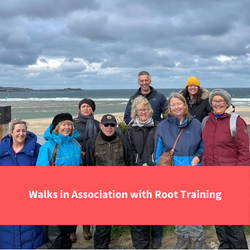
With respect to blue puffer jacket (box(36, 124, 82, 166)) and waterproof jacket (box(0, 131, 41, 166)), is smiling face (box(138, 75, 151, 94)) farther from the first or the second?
waterproof jacket (box(0, 131, 41, 166))

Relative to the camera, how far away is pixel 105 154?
132 inches

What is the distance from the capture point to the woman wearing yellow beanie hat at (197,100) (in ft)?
13.9

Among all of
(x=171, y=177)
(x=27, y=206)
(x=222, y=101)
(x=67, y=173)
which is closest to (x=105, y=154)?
(x=67, y=173)

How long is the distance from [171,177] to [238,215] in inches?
37.9

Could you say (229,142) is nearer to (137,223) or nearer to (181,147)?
(181,147)

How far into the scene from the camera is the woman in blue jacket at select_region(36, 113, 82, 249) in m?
3.16

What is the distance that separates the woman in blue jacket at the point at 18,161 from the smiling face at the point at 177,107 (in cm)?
203

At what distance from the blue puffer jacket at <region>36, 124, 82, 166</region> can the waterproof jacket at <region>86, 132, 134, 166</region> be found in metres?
0.20

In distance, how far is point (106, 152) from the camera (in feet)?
11.0

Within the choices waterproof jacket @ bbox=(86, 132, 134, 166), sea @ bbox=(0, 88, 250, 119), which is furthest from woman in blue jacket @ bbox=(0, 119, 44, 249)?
sea @ bbox=(0, 88, 250, 119)

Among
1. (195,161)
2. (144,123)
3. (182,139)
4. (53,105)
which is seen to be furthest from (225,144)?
(53,105)

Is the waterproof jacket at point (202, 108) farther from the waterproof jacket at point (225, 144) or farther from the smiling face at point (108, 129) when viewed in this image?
the smiling face at point (108, 129)

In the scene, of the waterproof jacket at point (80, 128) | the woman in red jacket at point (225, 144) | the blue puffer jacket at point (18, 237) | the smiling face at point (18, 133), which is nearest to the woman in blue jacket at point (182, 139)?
the woman in red jacket at point (225, 144)

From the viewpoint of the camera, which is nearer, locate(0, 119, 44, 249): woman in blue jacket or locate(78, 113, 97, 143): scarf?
locate(0, 119, 44, 249): woman in blue jacket
